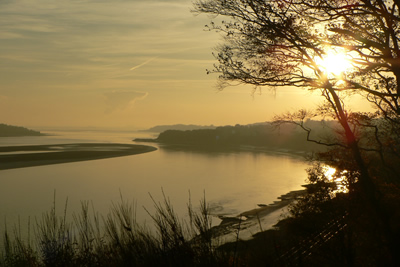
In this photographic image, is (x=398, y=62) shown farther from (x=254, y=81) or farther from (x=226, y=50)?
(x=226, y=50)

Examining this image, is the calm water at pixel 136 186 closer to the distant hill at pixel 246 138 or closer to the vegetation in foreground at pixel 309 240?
the vegetation in foreground at pixel 309 240

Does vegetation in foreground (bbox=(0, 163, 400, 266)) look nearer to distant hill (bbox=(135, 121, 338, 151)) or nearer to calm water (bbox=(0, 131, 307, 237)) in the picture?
calm water (bbox=(0, 131, 307, 237))

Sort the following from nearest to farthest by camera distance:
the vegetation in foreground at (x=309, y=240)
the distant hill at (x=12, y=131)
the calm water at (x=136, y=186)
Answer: the vegetation in foreground at (x=309, y=240)
the calm water at (x=136, y=186)
the distant hill at (x=12, y=131)

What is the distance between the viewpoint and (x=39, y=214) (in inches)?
894

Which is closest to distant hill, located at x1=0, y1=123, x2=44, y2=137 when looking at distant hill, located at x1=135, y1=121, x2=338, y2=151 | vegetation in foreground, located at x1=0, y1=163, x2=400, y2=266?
distant hill, located at x1=135, y1=121, x2=338, y2=151

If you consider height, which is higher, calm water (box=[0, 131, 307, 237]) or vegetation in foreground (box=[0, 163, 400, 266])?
vegetation in foreground (box=[0, 163, 400, 266])

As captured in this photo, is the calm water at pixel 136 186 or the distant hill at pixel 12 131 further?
the distant hill at pixel 12 131

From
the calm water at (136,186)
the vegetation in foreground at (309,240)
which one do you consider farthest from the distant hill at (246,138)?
the vegetation in foreground at (309,240)

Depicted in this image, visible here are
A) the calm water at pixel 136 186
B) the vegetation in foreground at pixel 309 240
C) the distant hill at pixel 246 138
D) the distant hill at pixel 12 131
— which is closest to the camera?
the vegetation in foreground at pixel 309 240

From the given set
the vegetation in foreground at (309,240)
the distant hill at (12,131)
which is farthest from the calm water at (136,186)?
the distant hill at (12,131)

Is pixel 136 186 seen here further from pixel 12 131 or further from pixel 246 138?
pixel 12 131

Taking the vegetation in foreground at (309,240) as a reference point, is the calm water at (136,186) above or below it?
below

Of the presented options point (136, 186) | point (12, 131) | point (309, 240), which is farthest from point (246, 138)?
point (12, 131)

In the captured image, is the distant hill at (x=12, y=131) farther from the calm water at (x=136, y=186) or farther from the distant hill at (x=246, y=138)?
the calm water at (x=136, y=186)
